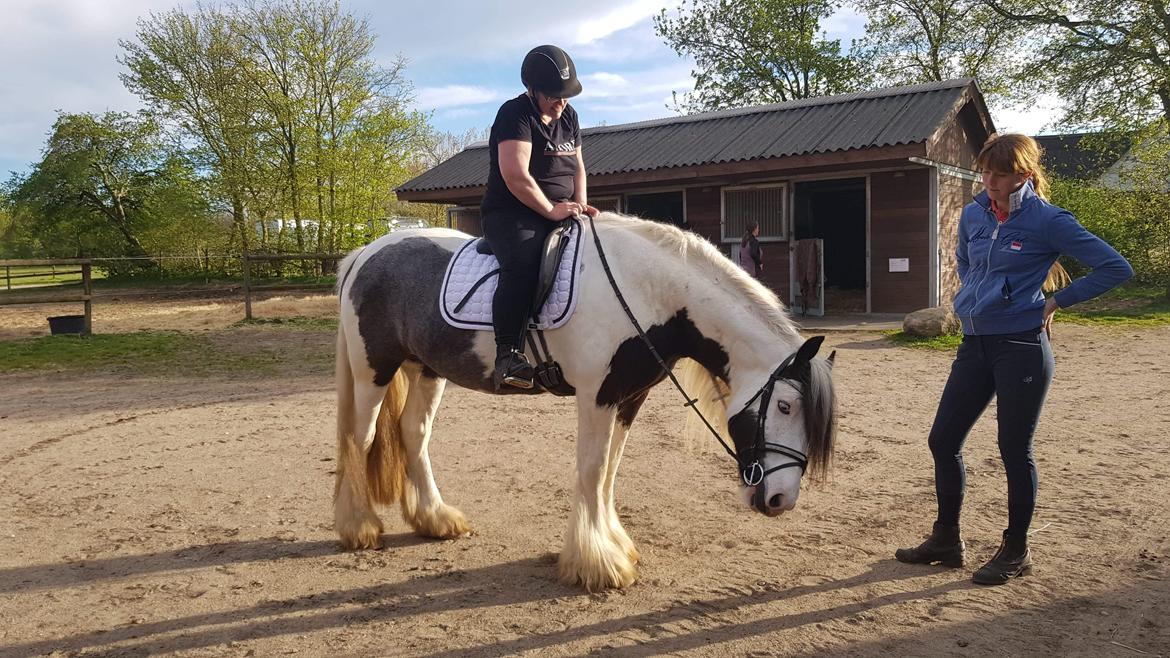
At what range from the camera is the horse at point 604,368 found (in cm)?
275

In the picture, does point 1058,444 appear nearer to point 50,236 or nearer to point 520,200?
point 520,200

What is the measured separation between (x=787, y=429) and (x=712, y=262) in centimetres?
74

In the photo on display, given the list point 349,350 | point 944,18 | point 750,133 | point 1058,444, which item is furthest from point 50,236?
point 944,18

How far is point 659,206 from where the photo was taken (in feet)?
48.6

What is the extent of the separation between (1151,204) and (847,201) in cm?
593

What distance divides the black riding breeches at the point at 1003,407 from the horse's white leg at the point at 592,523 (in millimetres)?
1401

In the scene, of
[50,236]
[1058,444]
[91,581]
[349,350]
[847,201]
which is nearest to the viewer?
[91,581]

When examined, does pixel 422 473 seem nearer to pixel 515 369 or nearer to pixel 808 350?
pixel 515 369

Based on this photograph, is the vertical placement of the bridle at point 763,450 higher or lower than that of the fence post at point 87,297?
lower

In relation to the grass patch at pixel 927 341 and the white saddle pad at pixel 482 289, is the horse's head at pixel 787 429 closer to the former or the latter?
the white saddle pad at pixel 482 289

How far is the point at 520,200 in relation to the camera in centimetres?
304

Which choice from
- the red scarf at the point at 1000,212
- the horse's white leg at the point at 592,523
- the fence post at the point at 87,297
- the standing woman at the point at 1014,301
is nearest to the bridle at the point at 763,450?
the horse's white leg at the point at 592,523

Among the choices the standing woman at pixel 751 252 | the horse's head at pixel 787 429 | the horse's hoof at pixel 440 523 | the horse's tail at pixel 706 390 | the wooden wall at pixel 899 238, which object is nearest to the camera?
the horse's head at pixel 787 429

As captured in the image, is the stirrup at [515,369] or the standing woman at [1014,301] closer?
the standing woman at [1014,301]
